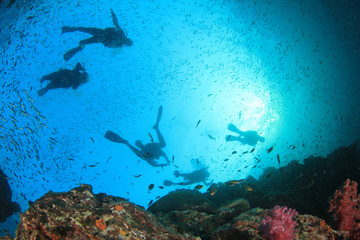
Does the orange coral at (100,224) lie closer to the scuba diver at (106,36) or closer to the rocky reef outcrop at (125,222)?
the rocky reef outcrop at (125,222)

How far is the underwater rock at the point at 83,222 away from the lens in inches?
105

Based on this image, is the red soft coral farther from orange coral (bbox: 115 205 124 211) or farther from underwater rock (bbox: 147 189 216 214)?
orange coral (bbox: 115 205 124 211)

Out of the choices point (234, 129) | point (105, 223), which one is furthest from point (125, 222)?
point (234, 129)

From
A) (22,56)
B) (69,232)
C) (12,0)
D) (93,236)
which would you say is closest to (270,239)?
(93,236)

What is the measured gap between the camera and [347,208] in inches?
184

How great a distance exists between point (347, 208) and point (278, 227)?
306 cm

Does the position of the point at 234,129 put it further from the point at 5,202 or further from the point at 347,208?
the point at 5,202

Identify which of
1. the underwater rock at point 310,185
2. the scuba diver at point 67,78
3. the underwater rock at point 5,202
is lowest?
the underwater rock at point 310,185

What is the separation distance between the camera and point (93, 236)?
8.91 feet

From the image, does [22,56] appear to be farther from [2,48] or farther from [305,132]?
[305,132]

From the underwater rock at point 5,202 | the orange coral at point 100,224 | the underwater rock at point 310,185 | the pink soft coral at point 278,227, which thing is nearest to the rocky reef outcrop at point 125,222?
the orange coral at point 100,224

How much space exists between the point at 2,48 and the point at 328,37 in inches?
1519

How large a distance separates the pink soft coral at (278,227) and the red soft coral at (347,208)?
2.38m

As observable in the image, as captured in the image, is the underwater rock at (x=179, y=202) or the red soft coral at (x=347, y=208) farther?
the underwater rock at (x=179, y=202)
